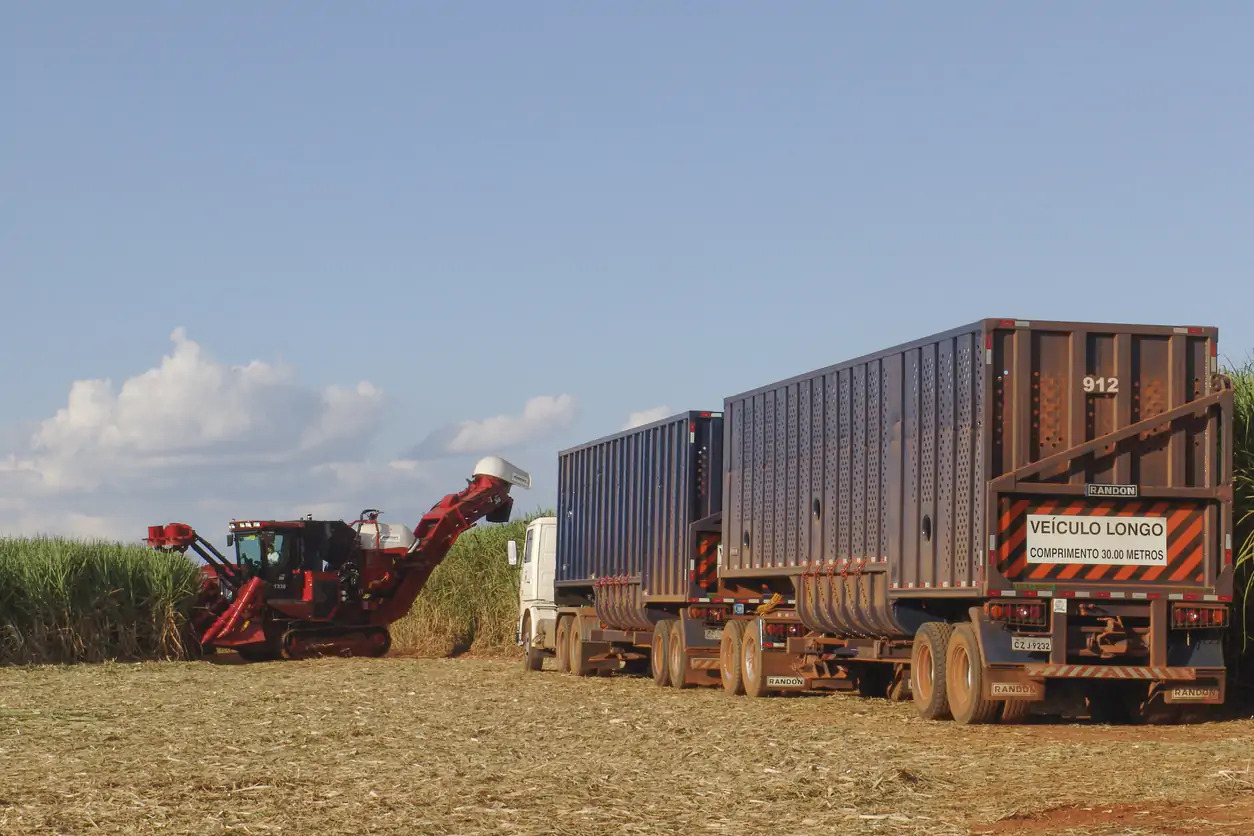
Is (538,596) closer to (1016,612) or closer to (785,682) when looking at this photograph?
(785,682)

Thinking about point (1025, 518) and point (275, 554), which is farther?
point (275, 554)

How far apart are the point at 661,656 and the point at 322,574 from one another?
1210 centimetres

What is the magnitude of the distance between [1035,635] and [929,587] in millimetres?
1263

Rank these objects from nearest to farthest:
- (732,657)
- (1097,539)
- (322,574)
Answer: (1097,539)
(732,657)
(322,574)

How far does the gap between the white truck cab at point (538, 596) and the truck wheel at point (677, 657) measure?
6703 mm

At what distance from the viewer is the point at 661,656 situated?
25.5 metres

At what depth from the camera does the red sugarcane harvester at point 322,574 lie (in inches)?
1388

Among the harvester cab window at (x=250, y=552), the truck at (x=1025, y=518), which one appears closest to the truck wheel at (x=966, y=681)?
the truck at (x=1025, y=518)

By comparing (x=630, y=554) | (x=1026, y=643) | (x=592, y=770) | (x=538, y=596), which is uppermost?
(x=630, y=554)

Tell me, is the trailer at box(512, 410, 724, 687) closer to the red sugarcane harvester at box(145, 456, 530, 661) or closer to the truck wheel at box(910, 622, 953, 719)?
the red sugarcane harvester at box(145, 456, 530, 661)

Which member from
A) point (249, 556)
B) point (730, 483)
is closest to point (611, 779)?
point (730, 483)

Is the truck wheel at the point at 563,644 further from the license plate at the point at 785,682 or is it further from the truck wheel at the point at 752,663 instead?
the license plate at the point at 785,682

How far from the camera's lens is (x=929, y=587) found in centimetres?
1755

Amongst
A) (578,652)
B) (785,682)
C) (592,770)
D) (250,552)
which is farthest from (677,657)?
(250,552)
